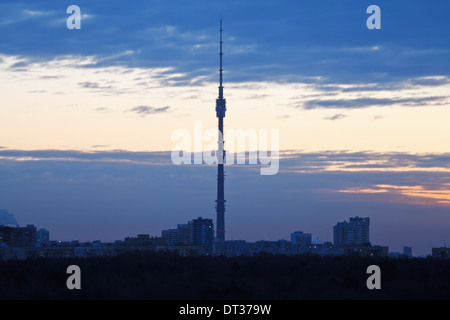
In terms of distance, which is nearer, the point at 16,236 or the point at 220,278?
the point at 220,278

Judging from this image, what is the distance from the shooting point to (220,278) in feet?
99.9

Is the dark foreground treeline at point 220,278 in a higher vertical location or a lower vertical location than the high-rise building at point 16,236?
higher

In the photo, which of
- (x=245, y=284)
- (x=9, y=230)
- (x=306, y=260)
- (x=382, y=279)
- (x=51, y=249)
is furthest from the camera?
(x=9, y=230)

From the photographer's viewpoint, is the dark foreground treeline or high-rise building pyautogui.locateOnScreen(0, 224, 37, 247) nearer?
the dark foreground treeline

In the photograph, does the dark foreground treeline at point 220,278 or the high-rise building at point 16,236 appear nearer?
the dark foreground treeline at point 220,278

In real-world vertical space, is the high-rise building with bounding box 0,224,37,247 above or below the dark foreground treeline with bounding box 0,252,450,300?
below

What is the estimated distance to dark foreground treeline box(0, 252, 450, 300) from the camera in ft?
89.6

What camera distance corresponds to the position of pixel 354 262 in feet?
118

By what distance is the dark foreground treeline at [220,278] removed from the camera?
27.3m

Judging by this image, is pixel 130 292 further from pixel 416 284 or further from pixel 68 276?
pixel 416 284
